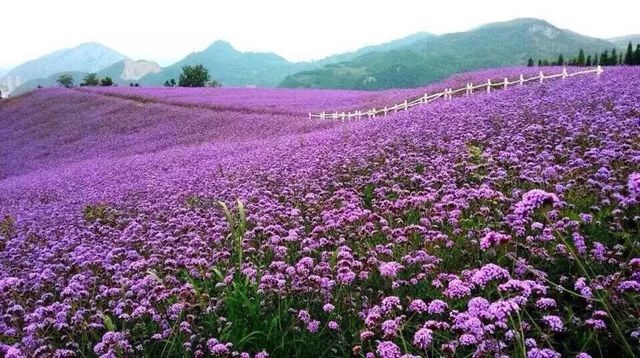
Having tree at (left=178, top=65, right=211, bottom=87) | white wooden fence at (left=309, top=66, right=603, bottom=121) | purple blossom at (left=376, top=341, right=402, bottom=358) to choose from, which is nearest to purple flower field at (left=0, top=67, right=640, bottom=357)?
purple blossom at (left=376, top=341, right=402, bottom=358)

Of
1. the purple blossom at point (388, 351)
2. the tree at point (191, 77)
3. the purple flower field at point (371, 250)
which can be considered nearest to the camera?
the purple blossom at point (388, 351)

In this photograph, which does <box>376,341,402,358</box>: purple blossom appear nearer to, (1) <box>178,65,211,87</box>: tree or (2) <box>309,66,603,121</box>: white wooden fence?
(2) <box>309,66,603,121</box>: white wooden fence

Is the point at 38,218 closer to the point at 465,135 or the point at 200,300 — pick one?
the point at 200,300

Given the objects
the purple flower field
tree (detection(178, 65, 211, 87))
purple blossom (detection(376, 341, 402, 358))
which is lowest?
the purple flower field

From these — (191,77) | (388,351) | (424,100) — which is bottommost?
(424,100)

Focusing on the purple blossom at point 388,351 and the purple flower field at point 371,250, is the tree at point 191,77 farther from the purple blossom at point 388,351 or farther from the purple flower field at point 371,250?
the purple blossom at point 388,351

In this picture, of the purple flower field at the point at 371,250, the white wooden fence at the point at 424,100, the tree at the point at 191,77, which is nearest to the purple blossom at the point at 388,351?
the purple flower field at the point at 371,250

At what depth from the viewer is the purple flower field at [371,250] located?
3.70 metres

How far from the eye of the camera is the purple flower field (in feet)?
12.1

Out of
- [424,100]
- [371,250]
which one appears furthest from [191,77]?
[371,250]

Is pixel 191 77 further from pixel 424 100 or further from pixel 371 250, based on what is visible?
pixel 371 250

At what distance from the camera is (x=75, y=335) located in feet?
17.3

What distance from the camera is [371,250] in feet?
18.1

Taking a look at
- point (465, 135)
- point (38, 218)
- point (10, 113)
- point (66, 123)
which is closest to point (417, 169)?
point (465, 135)
